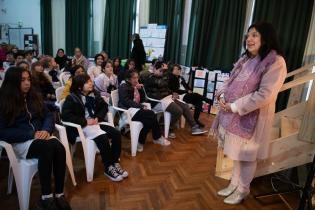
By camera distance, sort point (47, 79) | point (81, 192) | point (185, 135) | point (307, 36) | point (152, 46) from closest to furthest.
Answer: point (81, 192) < point (47, 79) < point (185, 135) < point (307, 36) < point (152, 46)

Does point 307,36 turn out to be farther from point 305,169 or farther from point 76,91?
point 76,91

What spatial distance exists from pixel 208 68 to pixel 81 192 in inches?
157

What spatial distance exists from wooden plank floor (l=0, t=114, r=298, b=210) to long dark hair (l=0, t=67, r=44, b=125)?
0.69 metres

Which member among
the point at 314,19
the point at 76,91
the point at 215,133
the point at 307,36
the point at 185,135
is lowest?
the point at 185,135

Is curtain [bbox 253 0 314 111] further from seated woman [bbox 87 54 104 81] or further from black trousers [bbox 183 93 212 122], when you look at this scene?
seated woman [bbox 87 54 104 81]

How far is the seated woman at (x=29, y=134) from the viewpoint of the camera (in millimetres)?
1857

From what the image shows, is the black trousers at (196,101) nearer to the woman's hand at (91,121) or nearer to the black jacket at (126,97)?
the black jacket at (126,97)

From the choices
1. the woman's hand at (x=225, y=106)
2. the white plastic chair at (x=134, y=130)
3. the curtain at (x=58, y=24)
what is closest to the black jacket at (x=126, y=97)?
the white plastic chair at (x=134, y=130)

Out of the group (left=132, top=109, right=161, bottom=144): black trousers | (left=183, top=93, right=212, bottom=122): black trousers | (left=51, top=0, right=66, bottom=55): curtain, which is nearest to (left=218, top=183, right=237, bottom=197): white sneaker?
(left=132, top=109, right=161, bottom=144): black trousers

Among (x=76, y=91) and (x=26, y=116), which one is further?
(x=76, y=91)

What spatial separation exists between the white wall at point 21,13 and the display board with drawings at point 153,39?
334 centimetres

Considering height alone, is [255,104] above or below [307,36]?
below

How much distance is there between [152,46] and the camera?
609cm

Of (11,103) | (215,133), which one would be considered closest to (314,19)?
(215,133)
